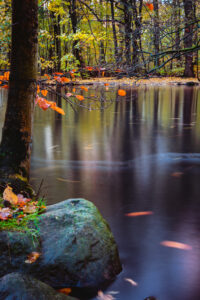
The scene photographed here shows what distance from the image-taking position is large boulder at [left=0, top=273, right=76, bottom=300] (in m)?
2.22

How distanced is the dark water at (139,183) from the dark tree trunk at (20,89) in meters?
1.28

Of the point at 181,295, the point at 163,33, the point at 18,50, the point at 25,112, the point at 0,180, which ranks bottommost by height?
the point at 181,295

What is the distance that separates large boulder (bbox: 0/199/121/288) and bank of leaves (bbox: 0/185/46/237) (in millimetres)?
74

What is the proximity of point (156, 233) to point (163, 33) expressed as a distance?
3.55m

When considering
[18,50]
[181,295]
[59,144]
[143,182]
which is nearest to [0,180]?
[18,50]

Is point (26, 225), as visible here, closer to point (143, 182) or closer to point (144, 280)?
point (144, 280)

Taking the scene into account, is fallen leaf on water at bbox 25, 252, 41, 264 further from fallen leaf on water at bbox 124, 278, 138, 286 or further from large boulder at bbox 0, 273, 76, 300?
fallen leaf on water at bbox 124, 278, 138, 286

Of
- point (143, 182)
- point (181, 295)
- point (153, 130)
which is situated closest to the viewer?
point (181, 295)

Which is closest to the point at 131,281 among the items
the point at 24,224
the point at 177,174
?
the point at 24,224

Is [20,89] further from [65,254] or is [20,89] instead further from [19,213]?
[65,254]

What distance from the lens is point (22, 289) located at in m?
2.25

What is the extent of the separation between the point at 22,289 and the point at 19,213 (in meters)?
1.00

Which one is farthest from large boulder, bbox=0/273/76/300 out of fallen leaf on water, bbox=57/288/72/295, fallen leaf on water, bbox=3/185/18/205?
fallen leaf on water, bbox=3/185/18/205

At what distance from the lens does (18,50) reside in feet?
12.4
